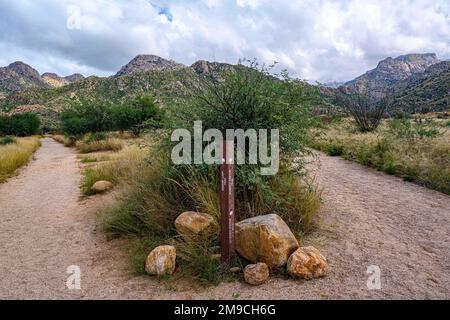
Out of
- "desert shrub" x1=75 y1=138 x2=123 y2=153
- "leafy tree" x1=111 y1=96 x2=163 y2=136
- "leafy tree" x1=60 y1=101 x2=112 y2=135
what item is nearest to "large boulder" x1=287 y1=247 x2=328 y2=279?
"desert shrub" x1=75 y1=138 x2=123 y2=153

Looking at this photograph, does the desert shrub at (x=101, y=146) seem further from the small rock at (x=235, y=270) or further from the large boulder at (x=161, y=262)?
the small rock at (x=235, y=270)

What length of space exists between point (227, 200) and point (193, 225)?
0.73 m

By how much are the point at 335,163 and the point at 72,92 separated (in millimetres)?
90688

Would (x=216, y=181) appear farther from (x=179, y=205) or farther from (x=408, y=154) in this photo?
(x=408, y=154)

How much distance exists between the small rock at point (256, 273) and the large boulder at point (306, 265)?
0.28m

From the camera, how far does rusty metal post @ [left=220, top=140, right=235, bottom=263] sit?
361 centimetres

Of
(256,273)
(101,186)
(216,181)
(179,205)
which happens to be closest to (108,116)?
(101,186)

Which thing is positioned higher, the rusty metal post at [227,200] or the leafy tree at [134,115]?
the leafy tree at [134,115]

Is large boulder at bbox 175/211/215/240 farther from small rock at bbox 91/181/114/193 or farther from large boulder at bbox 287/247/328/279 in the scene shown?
small rock at bbox 91/181/114/193

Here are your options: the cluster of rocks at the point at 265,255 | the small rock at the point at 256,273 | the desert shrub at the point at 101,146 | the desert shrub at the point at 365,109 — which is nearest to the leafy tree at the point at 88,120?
the desert shrub at the point at 101,146

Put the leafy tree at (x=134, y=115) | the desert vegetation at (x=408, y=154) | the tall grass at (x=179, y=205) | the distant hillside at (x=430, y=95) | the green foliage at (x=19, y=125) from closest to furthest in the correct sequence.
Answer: the tall grass at (x=179, y=205) → the desert vegetation at (x=408, y=154) → the leafy tree at (x=134, y=115) → the green foliage at (x=19, y=125) → the distant hillside at (x=430, y=95)

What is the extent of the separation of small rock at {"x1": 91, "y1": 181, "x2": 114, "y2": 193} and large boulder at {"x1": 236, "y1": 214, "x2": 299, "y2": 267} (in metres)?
5.20

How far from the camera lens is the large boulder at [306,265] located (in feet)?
11.2
